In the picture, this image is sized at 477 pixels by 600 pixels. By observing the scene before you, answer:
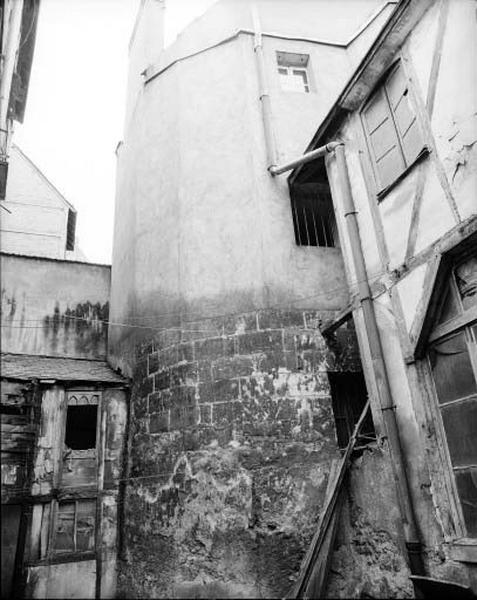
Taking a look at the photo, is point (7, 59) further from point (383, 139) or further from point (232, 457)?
point (232, 457)

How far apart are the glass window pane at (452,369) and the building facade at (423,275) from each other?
1cm

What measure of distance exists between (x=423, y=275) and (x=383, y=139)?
226 centimetres

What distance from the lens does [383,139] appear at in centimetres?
659

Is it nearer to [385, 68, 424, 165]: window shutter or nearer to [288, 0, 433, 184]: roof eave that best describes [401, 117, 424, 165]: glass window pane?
[385, 68, 424, 165]: window shutter

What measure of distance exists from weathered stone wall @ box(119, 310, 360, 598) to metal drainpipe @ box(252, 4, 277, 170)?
117 inches

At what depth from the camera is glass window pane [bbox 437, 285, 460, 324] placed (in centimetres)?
520

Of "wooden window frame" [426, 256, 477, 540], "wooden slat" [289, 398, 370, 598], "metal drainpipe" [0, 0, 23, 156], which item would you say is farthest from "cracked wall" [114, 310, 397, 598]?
"metal drainpipe" [0, 0, 23, 156]

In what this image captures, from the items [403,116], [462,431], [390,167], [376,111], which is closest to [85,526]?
[462,431]

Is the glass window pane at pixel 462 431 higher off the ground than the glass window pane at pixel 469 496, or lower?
higher

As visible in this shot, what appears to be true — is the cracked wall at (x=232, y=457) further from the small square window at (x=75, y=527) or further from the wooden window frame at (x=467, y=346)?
the wooden window frame at (x=467, y=346)

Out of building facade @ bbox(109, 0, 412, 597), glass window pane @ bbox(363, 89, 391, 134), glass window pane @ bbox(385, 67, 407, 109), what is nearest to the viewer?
building facade @ bbox(109, 0, 412, 597)

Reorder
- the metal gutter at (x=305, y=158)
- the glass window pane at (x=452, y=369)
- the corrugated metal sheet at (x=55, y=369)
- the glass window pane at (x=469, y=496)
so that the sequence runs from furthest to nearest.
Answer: the corrugated metal sheet at (x=55, y=369) < the metal gutter at (x=305, y=158) < the glass window pane at (x=452, y=369) < the glass window pane at (x=469, y=496)

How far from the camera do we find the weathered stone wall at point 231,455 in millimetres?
6008

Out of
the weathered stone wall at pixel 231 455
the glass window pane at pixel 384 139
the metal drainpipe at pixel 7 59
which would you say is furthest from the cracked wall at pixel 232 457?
the metal drainpipe at pixel 7 59
